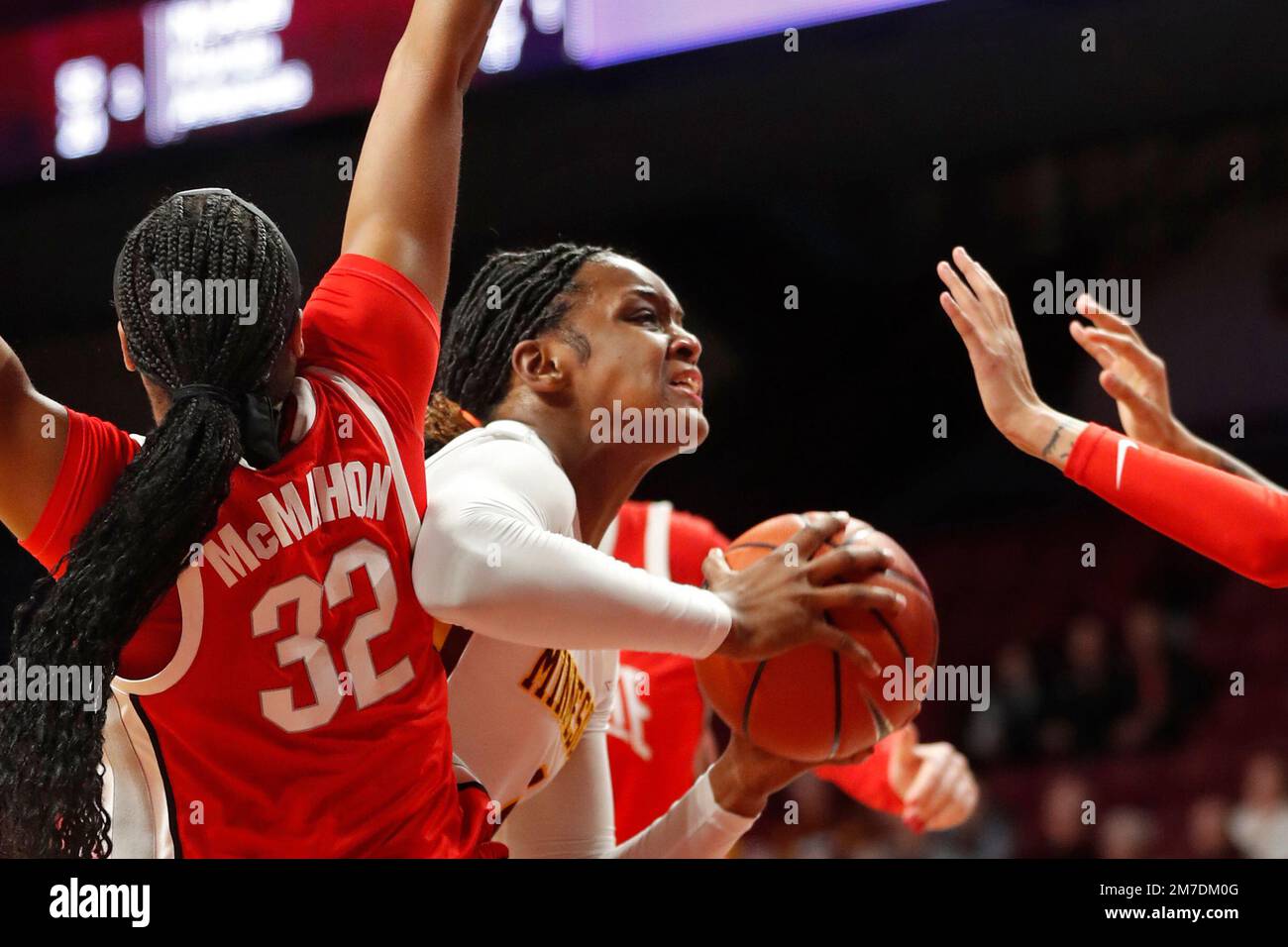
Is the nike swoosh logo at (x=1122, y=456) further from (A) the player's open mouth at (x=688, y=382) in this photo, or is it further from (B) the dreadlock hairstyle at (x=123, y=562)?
(B) the dreadlock hairstyle at (x=123, y=562)

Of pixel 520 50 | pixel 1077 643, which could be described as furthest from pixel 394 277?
pixel 1077 643

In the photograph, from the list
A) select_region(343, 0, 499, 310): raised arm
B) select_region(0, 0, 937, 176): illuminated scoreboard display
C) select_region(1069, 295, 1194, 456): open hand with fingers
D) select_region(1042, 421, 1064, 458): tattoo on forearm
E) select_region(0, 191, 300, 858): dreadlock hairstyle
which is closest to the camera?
select_region(0, 191, 300, 858): dreadlock hairstyle

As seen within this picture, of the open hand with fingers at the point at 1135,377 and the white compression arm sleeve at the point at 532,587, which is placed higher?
the open hand with fingers at the point at 1135,377

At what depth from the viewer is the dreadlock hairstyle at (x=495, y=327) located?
2.41 meters

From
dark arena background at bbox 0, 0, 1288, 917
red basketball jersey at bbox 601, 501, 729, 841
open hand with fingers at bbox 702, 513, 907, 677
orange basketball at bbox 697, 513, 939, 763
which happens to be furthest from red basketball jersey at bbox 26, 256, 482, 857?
dark arena background at bbox 0, 0, 1288, 917

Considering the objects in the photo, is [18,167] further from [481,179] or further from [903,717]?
[903,717]

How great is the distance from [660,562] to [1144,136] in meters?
4.42

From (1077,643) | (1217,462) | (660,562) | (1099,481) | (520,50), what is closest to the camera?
(1099,481)

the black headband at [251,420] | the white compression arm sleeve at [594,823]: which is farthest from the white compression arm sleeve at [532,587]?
Result: the white compression arm sleeve at [594,823]

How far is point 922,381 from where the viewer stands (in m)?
7.23

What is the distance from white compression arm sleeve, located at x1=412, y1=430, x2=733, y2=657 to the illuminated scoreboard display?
379 cm

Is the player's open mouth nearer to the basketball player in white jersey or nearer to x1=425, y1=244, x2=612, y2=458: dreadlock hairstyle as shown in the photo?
the basketball player in white jersey

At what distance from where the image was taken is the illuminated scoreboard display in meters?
5.39

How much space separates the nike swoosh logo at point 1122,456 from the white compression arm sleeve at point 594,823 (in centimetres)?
86
